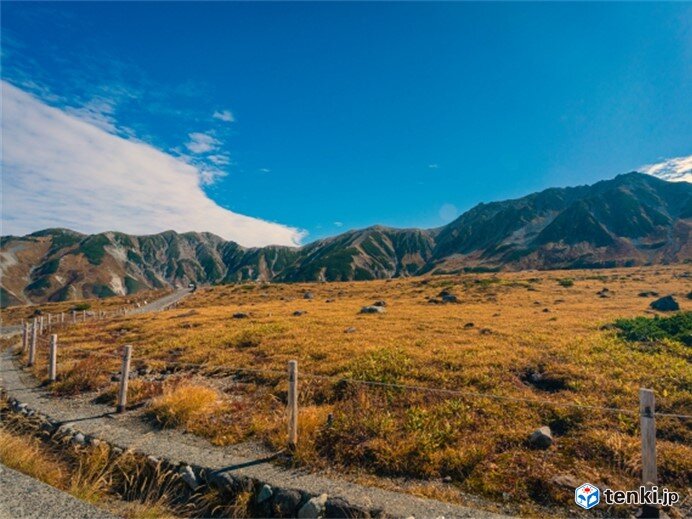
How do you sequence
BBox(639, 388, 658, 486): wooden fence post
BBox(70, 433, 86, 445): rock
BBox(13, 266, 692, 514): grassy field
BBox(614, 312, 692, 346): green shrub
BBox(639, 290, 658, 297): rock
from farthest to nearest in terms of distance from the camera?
BBox(639, 290, 658, 297): rock → BBox(614, 312, 692, 346): green shrub → BBox(70, 433, 86, 445): rock → BBox(13, 266, 692, 514): grassy field → BBox(639, 388, 658, 486): wooden fence post

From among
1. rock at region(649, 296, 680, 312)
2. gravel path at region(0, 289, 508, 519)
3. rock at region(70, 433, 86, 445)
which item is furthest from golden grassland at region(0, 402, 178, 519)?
rock at region(649, 296, 680, 312)

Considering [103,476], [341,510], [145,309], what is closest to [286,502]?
[341,510]

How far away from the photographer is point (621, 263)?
564 feet

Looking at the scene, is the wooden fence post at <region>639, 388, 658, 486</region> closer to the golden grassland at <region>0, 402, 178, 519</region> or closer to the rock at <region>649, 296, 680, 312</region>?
the golden grassland at <region>0, 402, 178, 519</region>

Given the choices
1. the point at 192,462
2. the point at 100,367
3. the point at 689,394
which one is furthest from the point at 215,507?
the point at 689,394

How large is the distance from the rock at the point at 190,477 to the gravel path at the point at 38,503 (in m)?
1.89

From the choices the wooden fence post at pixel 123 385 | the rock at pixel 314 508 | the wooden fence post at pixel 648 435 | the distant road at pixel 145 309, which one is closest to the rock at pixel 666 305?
the wooden fence post at pixel 648 435

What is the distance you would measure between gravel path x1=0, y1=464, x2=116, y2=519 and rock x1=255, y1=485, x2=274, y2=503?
8.60 ft

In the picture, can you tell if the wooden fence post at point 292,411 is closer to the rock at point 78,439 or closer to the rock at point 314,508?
the rock at point 314,508

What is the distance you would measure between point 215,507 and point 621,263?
215 meters

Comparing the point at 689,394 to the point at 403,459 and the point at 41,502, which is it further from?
the point at 41,502

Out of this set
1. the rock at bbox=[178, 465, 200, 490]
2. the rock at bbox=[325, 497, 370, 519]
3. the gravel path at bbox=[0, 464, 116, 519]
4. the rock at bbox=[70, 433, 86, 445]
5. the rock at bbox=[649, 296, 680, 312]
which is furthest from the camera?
the rock at bbox=[649, 296, 680, 312]

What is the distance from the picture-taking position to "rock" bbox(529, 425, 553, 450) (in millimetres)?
9031

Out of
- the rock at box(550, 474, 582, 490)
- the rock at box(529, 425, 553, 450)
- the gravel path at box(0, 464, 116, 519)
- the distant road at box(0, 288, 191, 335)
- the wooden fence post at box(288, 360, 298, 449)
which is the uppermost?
the wooden fence post at box(288, 360, 298, 449)
